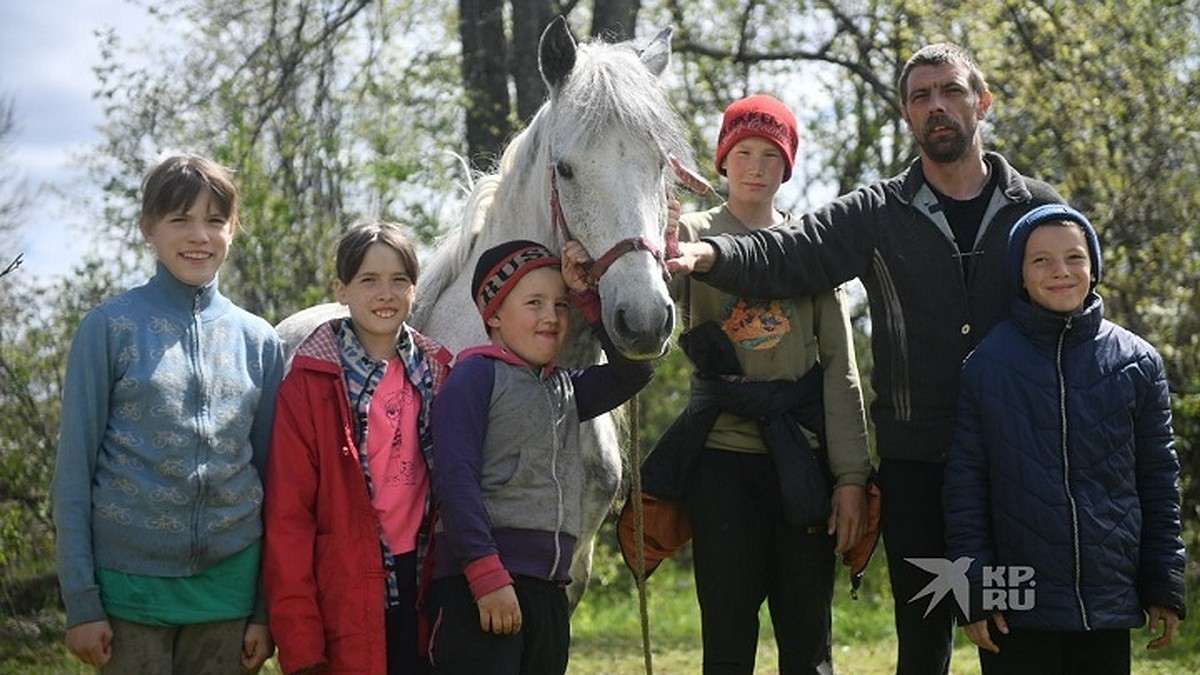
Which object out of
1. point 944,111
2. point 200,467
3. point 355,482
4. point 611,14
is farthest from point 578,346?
point 611,14

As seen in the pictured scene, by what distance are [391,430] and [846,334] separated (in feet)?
4.42

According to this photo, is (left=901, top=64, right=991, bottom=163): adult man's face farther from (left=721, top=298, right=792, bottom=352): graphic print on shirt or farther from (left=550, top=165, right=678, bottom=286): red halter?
(left=550, top=165, right=678, bottom=286): red halter

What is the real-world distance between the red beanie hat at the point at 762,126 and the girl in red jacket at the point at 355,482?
1.04 m

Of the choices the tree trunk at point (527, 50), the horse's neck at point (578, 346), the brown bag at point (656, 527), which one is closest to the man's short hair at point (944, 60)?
the horse's neck at point (578, 346)

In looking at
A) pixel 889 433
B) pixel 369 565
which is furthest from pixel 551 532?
pixel 889 433

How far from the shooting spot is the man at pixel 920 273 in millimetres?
3420

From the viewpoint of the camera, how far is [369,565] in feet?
9.48

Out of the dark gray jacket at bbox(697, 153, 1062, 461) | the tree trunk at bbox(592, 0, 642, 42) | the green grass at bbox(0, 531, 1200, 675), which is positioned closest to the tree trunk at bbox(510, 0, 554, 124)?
the tree trunk at bbox(592, 0, 642, 42)

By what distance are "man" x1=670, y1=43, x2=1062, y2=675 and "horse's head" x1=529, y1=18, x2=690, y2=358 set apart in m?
0.31

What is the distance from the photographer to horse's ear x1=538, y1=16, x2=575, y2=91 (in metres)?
3.24

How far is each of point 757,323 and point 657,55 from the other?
79 cm

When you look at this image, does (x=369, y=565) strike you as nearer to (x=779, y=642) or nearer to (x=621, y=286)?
(x=621, y=286)

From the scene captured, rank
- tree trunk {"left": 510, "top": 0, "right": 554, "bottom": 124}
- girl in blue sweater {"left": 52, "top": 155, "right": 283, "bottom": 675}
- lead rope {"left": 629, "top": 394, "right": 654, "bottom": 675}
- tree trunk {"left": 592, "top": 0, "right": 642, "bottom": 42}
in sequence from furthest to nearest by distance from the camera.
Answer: tree trunk {"left": 592, "top": 0, "right": 642, "bottom": 42}, tree trunk {"left": 510, "top": 0, "right": 554, "bottom": 124}, lead rope {"left": 629, "top": 394, "right": 654, "bottom": 675}, girl in blue sweater {"left": 52, "top": 155, "right": 283, "bottom": 675}

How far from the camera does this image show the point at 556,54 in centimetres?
327
